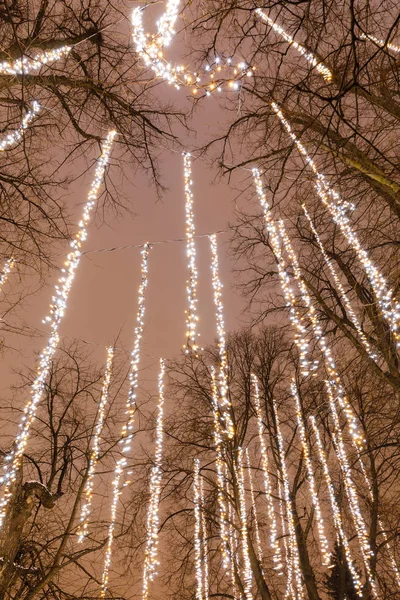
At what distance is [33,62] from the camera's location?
3.92 m

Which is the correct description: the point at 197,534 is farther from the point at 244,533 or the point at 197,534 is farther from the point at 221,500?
the point at 244,533

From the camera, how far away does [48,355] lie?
465 cm

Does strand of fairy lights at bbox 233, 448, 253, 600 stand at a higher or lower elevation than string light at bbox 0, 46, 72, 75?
lower

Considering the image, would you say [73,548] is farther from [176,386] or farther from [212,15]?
[212,15]

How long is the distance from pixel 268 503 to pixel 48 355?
687 centimetres

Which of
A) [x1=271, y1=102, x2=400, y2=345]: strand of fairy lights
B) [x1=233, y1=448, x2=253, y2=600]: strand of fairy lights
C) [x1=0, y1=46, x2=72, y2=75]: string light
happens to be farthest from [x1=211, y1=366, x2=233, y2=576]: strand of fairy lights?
[x1=0, y1=46, x2=72, y2=75]: string light

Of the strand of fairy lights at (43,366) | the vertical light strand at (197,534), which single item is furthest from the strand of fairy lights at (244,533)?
the strand of fairy lights at (43,366)

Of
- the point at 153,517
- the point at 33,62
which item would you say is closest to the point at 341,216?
the point at 33,62

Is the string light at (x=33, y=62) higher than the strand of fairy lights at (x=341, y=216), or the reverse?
the string light at (x=33, y=62)

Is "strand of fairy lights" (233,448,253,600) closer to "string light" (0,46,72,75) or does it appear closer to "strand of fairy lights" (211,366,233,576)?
"strand of fairy lights" (211,366,233,576)

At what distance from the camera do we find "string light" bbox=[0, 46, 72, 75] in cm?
359

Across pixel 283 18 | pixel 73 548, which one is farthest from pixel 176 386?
pixel 283 18

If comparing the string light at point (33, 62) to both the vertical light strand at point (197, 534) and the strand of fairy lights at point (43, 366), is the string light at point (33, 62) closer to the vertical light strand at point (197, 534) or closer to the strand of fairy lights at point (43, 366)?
the strand of fairy lights at point (43, 366)

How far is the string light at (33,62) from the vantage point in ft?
11.8
